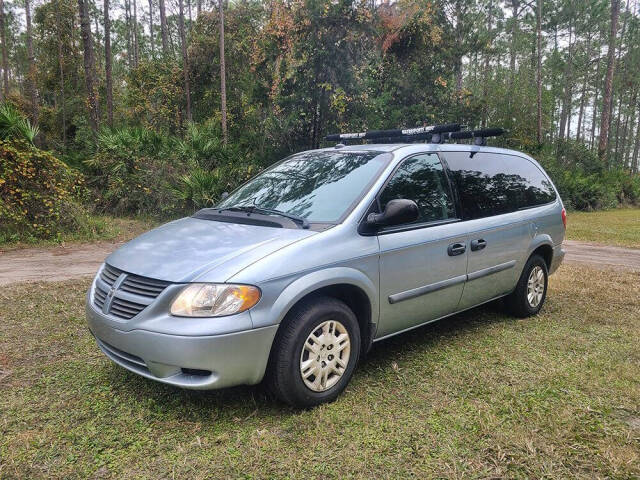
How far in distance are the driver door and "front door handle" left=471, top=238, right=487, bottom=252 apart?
13 cm

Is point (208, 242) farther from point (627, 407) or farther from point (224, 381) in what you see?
point (627, 407)

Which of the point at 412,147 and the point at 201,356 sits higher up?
the point at 412,147

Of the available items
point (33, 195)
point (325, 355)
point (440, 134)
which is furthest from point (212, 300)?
point (33, 195)

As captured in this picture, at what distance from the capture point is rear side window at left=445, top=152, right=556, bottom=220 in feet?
13.6

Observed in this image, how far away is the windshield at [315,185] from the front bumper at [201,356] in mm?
1033

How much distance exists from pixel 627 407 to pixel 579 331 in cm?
162

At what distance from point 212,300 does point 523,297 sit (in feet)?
11.4

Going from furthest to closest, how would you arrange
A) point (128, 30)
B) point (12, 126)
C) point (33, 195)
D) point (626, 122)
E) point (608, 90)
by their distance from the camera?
point (626, 122) → point (128, 30) → point (608, 90) → point (33, 195) → point (12, 126)

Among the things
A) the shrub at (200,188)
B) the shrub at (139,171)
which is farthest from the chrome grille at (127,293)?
the shrub at (139,171)

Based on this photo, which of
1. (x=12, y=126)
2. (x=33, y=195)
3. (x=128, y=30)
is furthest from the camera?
(x=128, y=30)

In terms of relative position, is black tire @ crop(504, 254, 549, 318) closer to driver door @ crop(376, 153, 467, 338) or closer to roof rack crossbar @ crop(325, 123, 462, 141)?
driver door @ crop(376, 153, 467, 338)

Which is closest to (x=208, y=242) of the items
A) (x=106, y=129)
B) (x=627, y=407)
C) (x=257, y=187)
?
(x=257, y=187)

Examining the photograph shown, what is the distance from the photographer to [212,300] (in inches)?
104

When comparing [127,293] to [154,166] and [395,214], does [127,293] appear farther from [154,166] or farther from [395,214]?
[154,166]
